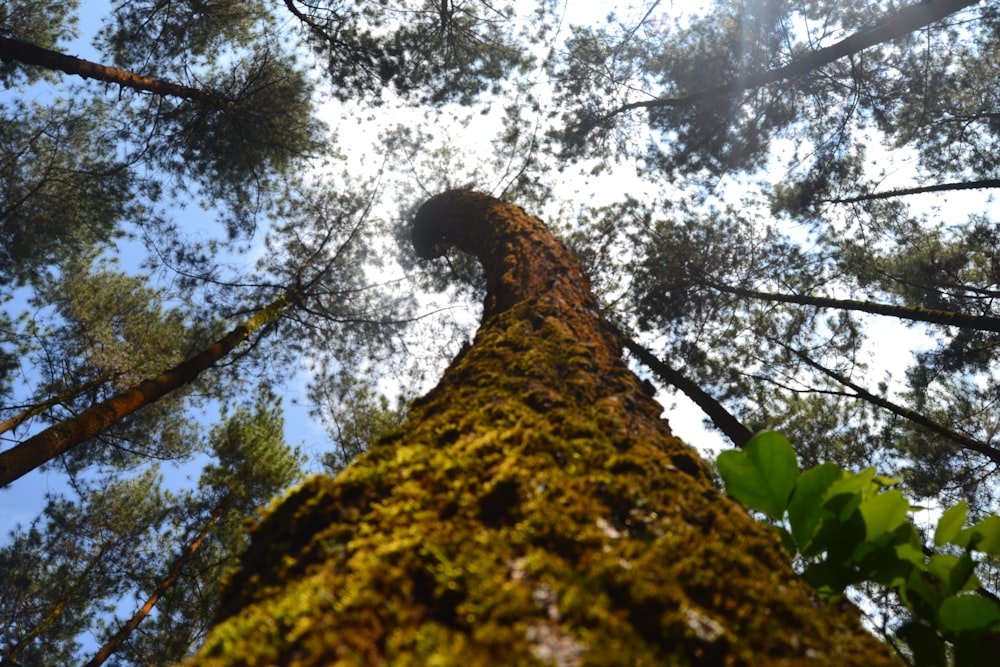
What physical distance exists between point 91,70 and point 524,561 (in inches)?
314

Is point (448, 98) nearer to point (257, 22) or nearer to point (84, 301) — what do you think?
point (257, 22)

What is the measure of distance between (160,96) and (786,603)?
914cm

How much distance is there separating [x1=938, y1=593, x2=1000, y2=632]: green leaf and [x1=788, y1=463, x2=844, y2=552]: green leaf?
0.89 ft

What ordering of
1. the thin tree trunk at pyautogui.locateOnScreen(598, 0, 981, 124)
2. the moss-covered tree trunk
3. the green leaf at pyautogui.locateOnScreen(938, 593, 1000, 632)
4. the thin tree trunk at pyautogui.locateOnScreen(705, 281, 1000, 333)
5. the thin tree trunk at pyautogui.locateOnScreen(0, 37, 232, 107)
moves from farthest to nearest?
the thin tree trunk at pyautogui.locateOnScreen(0, 37, 232, 107), the thin tree trunk at pyautogui.locateOnScreen(598, 0, 981, 124), the thin tree trunk at pyautogui.locateOnScreen(705, 281, 1000, 333), the green leaf at pyautogui.locateOnScreen(938, 593, 1000, 632), the moss-covered tree trunk

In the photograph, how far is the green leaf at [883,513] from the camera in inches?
50.6

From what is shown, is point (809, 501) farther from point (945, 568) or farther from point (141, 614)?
point (141, 614)

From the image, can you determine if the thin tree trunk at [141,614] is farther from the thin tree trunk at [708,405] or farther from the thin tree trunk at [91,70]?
the thin tree trunk at [708,405]

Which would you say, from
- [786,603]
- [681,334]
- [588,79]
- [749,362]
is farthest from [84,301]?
[786,603]

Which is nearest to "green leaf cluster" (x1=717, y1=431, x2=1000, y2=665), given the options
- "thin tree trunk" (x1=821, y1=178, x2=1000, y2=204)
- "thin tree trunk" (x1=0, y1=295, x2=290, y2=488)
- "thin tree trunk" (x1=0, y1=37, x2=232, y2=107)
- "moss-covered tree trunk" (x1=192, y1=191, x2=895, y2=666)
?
"moss-covered tree trunk" (x1=192, y1=191, x2=895, y2=666)

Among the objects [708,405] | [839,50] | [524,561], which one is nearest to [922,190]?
[839,50]

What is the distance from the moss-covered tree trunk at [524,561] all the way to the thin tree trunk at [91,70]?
7.20 meters

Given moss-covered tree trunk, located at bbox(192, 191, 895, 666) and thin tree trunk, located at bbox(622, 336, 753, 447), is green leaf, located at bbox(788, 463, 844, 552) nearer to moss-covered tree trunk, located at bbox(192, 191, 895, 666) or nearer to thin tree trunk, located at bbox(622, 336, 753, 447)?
moss-covered tree trunk, located at bbox(192, 191, 895, 666)

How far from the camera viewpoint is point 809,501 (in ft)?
4.26

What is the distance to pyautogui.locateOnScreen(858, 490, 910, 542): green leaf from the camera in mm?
1286
